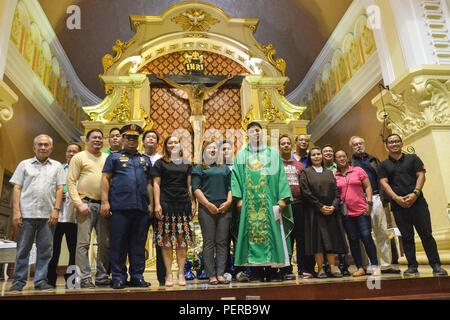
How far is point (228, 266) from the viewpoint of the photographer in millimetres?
4062

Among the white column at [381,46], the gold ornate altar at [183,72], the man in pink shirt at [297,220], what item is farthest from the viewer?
the gold ornate altar at [183,72]

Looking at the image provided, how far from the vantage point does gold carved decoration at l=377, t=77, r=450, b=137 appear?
17.2 feet

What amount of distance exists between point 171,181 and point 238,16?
27.4 ft

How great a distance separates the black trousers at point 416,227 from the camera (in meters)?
3.63

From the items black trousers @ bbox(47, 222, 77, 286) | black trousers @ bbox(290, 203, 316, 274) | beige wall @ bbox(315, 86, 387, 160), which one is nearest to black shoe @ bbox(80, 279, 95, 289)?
black trousers @ bbox(47, 222, 77, 286)

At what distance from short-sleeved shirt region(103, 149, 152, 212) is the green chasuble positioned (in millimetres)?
895

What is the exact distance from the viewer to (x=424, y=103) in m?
5.30

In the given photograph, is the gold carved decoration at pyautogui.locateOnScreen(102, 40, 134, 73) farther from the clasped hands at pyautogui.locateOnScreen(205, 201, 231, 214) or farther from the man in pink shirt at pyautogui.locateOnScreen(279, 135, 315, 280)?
the clasped hands at pyautogui.locateOnScreen(205, 201, 231, 214)

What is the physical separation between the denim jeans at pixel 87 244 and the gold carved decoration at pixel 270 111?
5.73 metres

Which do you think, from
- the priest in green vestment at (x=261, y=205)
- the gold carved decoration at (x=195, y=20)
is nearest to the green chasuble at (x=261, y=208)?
the priest in green vestment at (x=261, y=205)

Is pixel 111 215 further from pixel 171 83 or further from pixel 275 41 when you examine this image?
pixel 275 41

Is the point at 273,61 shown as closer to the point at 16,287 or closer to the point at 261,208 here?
the point at 261,208

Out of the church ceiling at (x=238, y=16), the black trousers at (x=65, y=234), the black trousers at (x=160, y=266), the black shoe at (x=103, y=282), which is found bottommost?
the black shoe at (x=103, y=282)

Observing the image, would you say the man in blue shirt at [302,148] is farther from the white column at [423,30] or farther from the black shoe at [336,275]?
the white column at [423,30]
